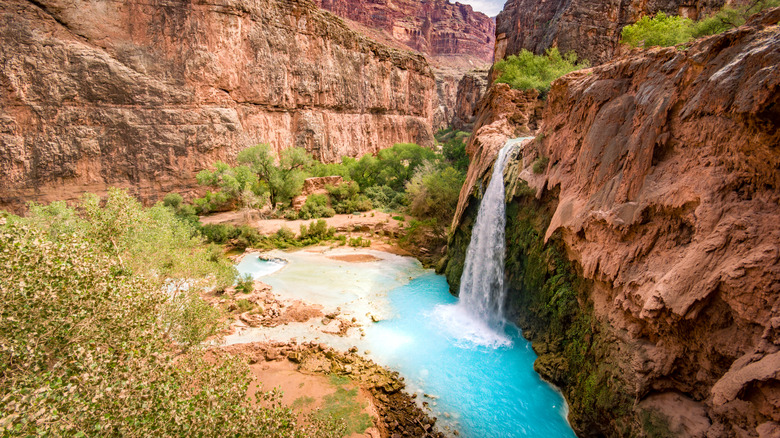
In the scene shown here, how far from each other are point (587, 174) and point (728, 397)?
5.16m

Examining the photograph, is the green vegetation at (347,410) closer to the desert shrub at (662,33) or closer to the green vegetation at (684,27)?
the green vegetation at (684,27)

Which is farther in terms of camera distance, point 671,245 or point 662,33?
point 662,33

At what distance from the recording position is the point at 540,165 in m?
11.0

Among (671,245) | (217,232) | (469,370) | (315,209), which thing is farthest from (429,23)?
(671,245)

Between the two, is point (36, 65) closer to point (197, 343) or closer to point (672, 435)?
point (197, 343)

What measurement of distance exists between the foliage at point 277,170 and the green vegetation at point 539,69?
55.1 ft

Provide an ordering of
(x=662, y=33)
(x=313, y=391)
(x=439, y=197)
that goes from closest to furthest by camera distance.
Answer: (x=313, y=391) → (x=662, y=33) → (x=439, y=197)

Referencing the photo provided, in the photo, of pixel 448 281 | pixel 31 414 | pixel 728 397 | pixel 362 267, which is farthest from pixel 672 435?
pixel 362 267

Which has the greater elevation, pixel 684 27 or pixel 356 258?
pixel 684 27

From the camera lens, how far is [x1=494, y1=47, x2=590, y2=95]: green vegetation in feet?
77.3

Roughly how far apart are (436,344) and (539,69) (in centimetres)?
2305

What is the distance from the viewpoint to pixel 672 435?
209 inches

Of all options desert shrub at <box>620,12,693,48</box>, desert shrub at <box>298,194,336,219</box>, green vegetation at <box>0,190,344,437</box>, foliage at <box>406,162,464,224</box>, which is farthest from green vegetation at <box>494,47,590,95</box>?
green vegetation at <box>0,190,344,437</box>

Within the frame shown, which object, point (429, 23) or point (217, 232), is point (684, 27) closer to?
point (217, 232)
